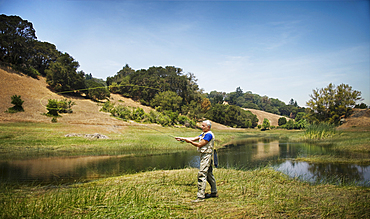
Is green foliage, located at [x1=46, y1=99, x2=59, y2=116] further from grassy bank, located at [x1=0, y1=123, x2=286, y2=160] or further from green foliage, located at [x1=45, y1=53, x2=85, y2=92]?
green foliage, located at [x1=45, y1=53, x2=85, y2=92]

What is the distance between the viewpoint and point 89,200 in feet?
19.7

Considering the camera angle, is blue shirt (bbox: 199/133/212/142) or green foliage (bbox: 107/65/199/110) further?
green foliage (bbox: 107/65/199/110)

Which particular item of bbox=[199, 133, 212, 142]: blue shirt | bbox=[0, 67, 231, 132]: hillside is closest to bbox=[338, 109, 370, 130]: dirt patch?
bbox=[0, 67, 231, 132]: hillside

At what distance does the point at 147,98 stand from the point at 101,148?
52.1m

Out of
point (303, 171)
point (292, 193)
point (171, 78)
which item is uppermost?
point (171, 78)

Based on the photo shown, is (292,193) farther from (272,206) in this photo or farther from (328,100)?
(328,100)

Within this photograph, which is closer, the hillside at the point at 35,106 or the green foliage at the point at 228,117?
the hillside at the point at 35,106

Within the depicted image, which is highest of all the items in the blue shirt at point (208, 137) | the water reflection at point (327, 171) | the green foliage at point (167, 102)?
the green foliage at point (167, 102)

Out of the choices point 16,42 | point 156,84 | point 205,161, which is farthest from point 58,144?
point 156,84

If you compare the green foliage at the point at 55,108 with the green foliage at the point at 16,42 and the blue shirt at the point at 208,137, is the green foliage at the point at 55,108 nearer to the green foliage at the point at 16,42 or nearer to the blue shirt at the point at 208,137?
A: the green foliage at the point at 16,42

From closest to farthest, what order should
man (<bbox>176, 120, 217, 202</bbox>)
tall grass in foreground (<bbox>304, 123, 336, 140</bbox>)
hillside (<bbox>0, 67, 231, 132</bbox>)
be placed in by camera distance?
man (<bbox>176, 120, 217, 202</bbox>)
hillside (<bbox>0, 67, 231, 132</bbox>)
tall grass in foreground (<bbox>304, 123, 336, 140</bbox>)

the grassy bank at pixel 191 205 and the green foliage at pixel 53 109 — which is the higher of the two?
the green foliage at pixel 53 109

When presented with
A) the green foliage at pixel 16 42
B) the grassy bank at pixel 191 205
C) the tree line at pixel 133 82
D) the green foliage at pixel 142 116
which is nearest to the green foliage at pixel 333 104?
the tree line at pixel 133 82

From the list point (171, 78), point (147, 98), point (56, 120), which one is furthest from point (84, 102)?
point (171, 78)
